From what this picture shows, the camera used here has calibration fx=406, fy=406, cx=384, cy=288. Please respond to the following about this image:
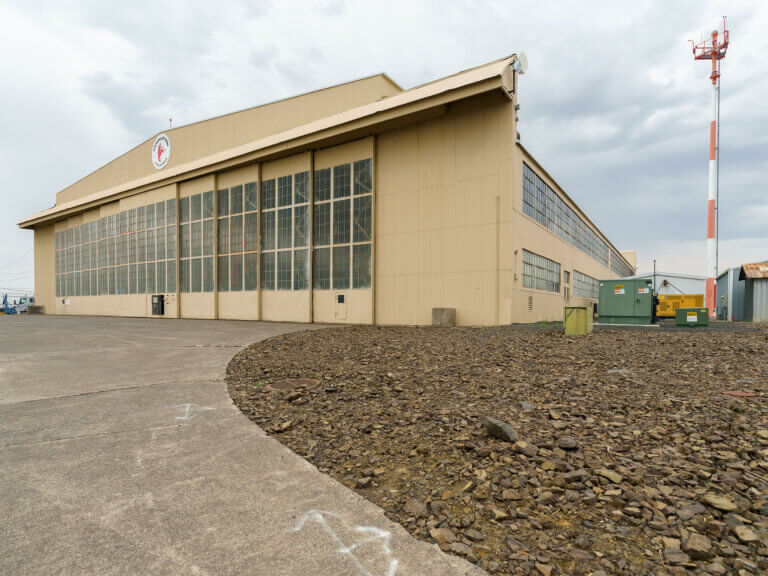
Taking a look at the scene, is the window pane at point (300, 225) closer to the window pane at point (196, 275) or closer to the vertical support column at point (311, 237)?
the vertical support column at point (311, 237)

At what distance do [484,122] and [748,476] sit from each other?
17245mm

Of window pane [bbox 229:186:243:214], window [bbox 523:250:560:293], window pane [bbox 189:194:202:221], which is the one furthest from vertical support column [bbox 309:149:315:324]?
window [bbox 523:250:560:293]

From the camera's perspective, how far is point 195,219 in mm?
28828

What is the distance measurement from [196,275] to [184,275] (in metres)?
1.44

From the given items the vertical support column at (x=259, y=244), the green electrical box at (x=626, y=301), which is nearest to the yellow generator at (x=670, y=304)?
the green electrical box at (x=626, y=301)

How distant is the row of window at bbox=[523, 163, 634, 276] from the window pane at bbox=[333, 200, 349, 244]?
9.07m

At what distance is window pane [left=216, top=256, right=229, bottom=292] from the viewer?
87.9 feet

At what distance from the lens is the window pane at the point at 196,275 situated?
2836cm

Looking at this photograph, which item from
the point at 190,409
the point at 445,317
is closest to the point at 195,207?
the point at 445,317

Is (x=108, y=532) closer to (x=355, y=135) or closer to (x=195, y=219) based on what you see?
(x=355, y=135)

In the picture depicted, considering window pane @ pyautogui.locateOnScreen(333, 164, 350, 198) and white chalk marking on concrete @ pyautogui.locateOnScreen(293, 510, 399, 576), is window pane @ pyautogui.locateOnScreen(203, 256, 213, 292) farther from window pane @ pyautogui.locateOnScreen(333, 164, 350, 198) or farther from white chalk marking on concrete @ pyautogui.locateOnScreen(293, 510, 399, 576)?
white chalk marking on concrete @ pyautogui.locateOnScreen(293, 510, 399, 576)

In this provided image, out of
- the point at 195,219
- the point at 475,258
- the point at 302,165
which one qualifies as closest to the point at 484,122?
the point at 475,258

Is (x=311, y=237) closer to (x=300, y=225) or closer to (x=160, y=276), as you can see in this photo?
(x=300, y=225)

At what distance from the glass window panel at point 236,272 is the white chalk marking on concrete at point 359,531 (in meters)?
24.8
